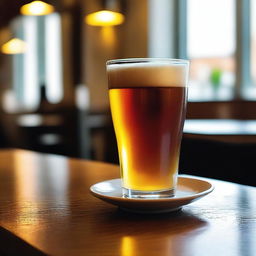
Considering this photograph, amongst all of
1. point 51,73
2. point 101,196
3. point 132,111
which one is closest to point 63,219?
point 101,196

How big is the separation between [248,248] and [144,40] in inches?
176

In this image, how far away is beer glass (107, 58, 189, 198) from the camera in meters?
0.62

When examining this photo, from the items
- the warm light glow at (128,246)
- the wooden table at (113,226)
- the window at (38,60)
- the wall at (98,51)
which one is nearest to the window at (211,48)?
the wall at (98,51)

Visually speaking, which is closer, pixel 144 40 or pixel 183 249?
pixel 183 249

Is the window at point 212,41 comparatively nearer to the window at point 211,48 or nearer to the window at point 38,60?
the window at point 211,48

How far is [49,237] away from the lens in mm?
504

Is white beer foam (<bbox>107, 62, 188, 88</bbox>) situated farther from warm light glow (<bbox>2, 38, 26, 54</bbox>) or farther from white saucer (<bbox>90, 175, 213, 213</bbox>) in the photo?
warm light glow (<bbox>2, 38, 26, 54</bbox>)

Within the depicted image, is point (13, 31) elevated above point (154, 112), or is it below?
above

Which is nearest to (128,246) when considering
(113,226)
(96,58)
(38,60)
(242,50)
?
(113,226)

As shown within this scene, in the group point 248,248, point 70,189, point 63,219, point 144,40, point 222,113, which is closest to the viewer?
point 248,248

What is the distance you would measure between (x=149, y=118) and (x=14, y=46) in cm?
526

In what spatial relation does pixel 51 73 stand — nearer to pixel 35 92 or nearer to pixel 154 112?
pixel 35 92

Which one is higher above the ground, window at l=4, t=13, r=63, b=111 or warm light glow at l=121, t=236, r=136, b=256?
window at l=4, t=13, r=63, b=111

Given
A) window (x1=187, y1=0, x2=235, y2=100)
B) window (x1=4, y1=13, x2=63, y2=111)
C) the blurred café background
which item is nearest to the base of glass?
the blurred café background
